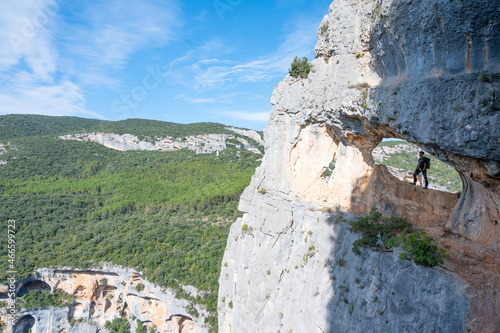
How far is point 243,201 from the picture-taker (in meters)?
17.5

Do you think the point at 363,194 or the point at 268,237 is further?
the point at 268,237

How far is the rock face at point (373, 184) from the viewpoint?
659 cm

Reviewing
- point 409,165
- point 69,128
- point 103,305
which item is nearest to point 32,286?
point 103,305

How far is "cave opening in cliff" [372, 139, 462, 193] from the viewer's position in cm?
3159

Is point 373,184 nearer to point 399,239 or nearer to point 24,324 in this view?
point 399,239

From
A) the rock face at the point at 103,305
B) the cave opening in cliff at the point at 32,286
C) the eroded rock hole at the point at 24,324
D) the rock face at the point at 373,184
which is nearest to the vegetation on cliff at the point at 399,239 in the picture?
the rock face at the point at 373,184

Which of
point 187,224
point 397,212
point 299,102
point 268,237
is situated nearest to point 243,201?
point 268,237

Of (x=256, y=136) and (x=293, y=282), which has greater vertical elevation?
(x=256, y=136)

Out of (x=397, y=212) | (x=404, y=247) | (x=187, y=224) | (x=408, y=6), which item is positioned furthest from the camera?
(x=187, y=224)

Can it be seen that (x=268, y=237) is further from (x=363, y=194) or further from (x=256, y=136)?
(x=256, y=136)

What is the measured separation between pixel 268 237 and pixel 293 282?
2.83m

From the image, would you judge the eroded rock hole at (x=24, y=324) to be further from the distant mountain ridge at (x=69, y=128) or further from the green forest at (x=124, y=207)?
the distant mountain ridge at (x=69, y=128)

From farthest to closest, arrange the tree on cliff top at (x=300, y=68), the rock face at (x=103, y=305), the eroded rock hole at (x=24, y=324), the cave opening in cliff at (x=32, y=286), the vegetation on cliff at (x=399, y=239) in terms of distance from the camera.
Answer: the cave opening in cliff at (x=32, y=286) → the rock face at (x=103, y=305) → the eroded rock hole at (x=24, y=324) → the tree on cliff top at (x=300, y=68) → the vegetation on cliff at (x=399, y=239)

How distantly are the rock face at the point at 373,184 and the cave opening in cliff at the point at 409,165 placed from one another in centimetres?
2093
